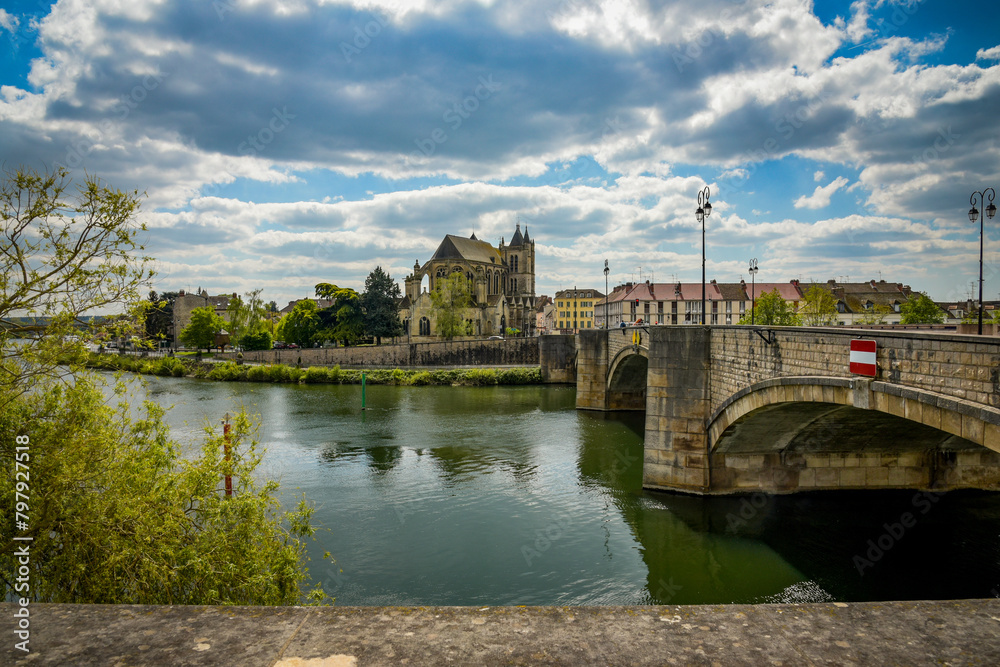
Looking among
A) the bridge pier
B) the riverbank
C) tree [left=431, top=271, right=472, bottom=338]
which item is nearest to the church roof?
tree [left=431, top=271, right=472, bottom=338]

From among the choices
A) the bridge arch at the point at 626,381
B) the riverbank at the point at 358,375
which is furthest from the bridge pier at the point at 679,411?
the riverbank at the point at 358,375

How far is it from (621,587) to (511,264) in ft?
283

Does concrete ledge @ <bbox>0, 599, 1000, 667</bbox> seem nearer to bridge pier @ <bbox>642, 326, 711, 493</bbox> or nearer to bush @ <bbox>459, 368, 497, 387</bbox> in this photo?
bridge pier @ <bbox>642, 326, 711, 493</bbox>

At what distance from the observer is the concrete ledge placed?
2.50m

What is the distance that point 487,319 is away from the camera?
81812mm

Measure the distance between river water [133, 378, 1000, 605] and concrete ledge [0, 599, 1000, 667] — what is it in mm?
8367

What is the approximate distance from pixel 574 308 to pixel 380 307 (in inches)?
2126

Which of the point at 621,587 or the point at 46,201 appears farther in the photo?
the point at 621,587

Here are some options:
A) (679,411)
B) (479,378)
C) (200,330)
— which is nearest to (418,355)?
(479,378)

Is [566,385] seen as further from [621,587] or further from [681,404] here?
[621,587]

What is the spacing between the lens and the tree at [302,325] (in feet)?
224

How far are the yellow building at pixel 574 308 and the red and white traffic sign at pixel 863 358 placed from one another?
103m

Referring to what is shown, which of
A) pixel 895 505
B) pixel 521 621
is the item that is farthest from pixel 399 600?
pixel 895 505

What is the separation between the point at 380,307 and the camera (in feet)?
Answer: 225
